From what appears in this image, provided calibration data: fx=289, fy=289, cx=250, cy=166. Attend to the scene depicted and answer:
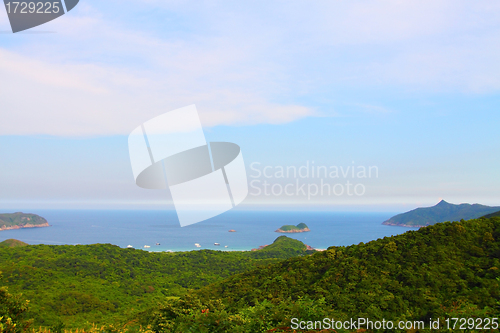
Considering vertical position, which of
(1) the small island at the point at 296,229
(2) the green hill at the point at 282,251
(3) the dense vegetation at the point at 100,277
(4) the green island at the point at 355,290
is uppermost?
(4) the green island at the point at 355,290

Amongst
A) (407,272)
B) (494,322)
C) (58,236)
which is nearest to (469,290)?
(407,272)

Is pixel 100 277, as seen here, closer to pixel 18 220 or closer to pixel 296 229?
pixel 296 229

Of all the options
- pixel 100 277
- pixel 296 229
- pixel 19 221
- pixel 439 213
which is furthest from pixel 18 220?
pixel 439 213

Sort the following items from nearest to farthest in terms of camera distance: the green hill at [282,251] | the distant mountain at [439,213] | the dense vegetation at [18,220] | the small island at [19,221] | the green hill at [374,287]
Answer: the green hill at [374,287] < the green hill at [282,251] < the distant mountain at [439,213] < the small island at [19,221] < the dense vegetation at [18,220]

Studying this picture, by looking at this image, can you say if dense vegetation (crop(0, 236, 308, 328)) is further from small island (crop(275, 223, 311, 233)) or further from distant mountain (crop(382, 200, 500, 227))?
distant mountain (crop(382, 200, 500, 227))

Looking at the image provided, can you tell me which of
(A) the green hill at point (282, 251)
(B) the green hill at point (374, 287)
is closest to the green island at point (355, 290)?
(B) the green hill at point (374, 287)

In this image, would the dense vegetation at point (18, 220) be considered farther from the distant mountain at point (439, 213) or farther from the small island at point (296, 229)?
the distant mountain at point (439, 213)
